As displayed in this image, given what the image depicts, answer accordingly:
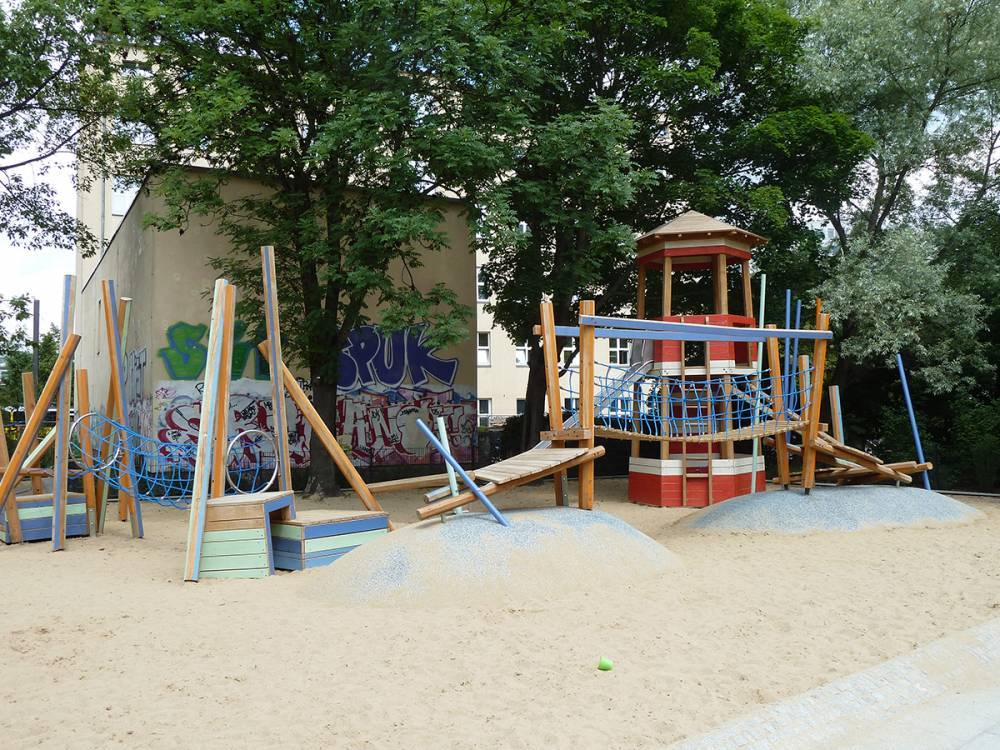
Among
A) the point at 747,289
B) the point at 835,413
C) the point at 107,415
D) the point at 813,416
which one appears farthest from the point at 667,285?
the point at 107,415

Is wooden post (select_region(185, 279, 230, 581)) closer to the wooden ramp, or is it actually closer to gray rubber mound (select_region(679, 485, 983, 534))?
the wooden ramp

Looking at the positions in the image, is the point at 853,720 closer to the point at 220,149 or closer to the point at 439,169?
the point at 439,169

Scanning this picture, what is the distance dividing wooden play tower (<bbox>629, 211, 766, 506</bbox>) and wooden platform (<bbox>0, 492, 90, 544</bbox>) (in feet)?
28.7

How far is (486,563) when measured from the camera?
23.2ft

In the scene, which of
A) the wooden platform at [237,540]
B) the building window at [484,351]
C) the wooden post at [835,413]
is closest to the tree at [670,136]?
the wooden post at [835,413]

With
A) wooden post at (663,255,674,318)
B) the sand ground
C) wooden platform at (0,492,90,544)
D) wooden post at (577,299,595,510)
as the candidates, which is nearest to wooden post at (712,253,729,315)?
wooden post at (663,255,674,318)

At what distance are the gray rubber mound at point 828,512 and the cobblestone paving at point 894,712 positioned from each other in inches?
186

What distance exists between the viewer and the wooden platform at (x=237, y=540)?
26.5 ft

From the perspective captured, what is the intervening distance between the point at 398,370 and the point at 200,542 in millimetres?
11290

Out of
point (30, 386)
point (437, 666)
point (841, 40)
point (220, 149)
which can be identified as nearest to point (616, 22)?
point (841, 40)

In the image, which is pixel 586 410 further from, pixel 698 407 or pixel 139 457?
pixel 139 457

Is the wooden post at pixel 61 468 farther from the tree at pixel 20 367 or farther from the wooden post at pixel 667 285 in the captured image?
the tree at pixel 20 367

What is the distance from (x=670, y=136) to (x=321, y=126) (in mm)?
8256

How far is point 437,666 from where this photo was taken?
523 cm
